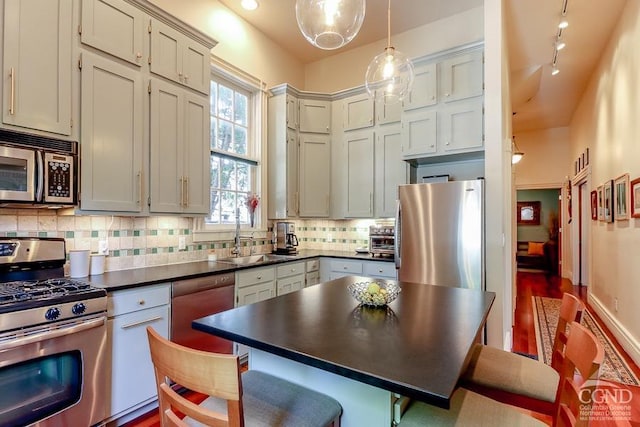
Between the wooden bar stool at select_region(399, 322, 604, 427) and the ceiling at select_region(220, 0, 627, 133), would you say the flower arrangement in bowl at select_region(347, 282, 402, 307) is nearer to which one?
the wooden bar stool at select_region(399, 322, 604, 427)

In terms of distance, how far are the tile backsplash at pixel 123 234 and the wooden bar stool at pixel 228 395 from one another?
5.76 ft

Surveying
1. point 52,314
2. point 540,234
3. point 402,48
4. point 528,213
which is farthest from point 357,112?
point 540,234

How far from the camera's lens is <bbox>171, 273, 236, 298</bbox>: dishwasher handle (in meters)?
2.38

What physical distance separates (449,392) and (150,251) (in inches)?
105

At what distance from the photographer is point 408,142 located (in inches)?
143

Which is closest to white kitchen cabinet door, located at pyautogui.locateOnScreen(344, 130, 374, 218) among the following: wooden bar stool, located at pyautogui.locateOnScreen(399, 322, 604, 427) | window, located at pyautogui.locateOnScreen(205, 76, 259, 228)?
window, located at pyautogui.locateOnScreen(205, 76, 259, 228)

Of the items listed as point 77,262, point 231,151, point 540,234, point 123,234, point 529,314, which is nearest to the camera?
point 77,262

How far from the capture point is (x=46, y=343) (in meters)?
1.66

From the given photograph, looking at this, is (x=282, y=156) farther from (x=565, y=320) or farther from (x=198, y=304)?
(x=565, y=320)

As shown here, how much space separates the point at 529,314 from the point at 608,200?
1787 millimetres

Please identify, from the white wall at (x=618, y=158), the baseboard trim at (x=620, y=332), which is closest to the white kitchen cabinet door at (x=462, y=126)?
the white wall at (x=618, y=158)

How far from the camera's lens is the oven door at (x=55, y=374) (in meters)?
1.56

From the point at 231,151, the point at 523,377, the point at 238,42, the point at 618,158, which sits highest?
the point at 238,42

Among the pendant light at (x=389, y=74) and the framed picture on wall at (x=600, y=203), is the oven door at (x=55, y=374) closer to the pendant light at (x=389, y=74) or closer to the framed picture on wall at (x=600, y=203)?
the pendant light at (x=389, y=74)
